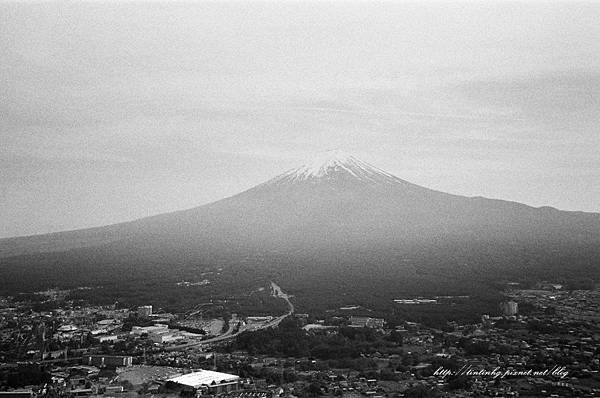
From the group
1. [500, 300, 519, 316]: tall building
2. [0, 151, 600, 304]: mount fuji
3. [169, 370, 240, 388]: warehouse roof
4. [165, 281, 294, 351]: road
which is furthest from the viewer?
[0, 151, 600, 304]: mount fuji

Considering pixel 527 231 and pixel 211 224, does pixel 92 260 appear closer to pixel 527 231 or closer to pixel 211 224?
pixel 211 224

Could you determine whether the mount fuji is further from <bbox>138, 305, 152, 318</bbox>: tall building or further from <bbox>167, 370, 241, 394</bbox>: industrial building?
<bbox>167, 370, 241, 394</bbox>: industrial building

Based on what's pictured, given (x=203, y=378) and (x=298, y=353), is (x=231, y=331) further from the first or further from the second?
(x=203, y=378)

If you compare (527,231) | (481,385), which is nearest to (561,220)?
(527,231)

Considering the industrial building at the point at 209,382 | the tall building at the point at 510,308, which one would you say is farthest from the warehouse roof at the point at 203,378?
the tall building at the point at 510,308

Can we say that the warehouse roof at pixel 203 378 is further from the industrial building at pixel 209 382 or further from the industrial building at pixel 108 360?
the industrial building at pixel 108 360

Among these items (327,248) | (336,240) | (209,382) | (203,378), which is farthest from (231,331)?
(336,240)

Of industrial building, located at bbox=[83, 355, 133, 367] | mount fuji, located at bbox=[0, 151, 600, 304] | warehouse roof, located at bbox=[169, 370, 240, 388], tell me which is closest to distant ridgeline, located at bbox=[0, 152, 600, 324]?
mount fuji, located at bbox=[0, 151, 600, 304]
